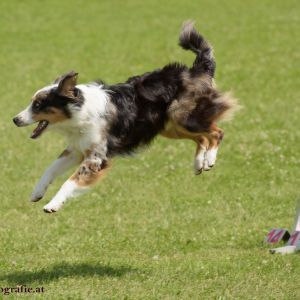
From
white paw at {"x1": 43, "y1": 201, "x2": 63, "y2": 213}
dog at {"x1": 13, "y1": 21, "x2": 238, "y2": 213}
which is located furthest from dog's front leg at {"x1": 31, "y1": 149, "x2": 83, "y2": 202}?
white paw at {"x1": 43, "y1": 201, "x2": 63, "y2": 213}

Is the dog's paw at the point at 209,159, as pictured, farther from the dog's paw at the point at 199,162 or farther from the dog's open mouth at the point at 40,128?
the dog's open mouth at the point at 40,128

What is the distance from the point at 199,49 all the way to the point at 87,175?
2.05 m

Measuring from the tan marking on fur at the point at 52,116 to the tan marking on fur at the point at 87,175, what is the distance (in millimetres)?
517

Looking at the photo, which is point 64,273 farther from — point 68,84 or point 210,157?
point 210,157

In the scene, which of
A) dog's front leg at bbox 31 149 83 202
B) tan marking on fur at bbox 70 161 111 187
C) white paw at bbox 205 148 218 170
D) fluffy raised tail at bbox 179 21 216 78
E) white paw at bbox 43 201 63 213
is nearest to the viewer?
white paw at bbox 43 201 63 213

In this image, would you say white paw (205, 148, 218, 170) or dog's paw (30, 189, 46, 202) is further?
white paw (205, 148, 218, 170)

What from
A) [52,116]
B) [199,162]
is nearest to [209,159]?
[199,162]

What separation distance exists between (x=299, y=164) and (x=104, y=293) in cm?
584

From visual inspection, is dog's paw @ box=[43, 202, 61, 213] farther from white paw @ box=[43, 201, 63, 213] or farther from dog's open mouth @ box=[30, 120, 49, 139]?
dog's open mouth @ box=[30, 120, 49, 139]

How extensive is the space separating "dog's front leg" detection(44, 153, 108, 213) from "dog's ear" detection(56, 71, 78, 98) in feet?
2.24

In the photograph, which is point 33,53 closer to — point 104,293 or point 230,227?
point 230,227

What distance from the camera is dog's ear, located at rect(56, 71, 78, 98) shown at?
7.19 m

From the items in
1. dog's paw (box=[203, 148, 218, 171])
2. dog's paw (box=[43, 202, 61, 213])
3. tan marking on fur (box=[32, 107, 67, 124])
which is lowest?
dog's paw (box=[43, 202, 61, 213])

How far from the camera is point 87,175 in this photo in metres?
7.47
